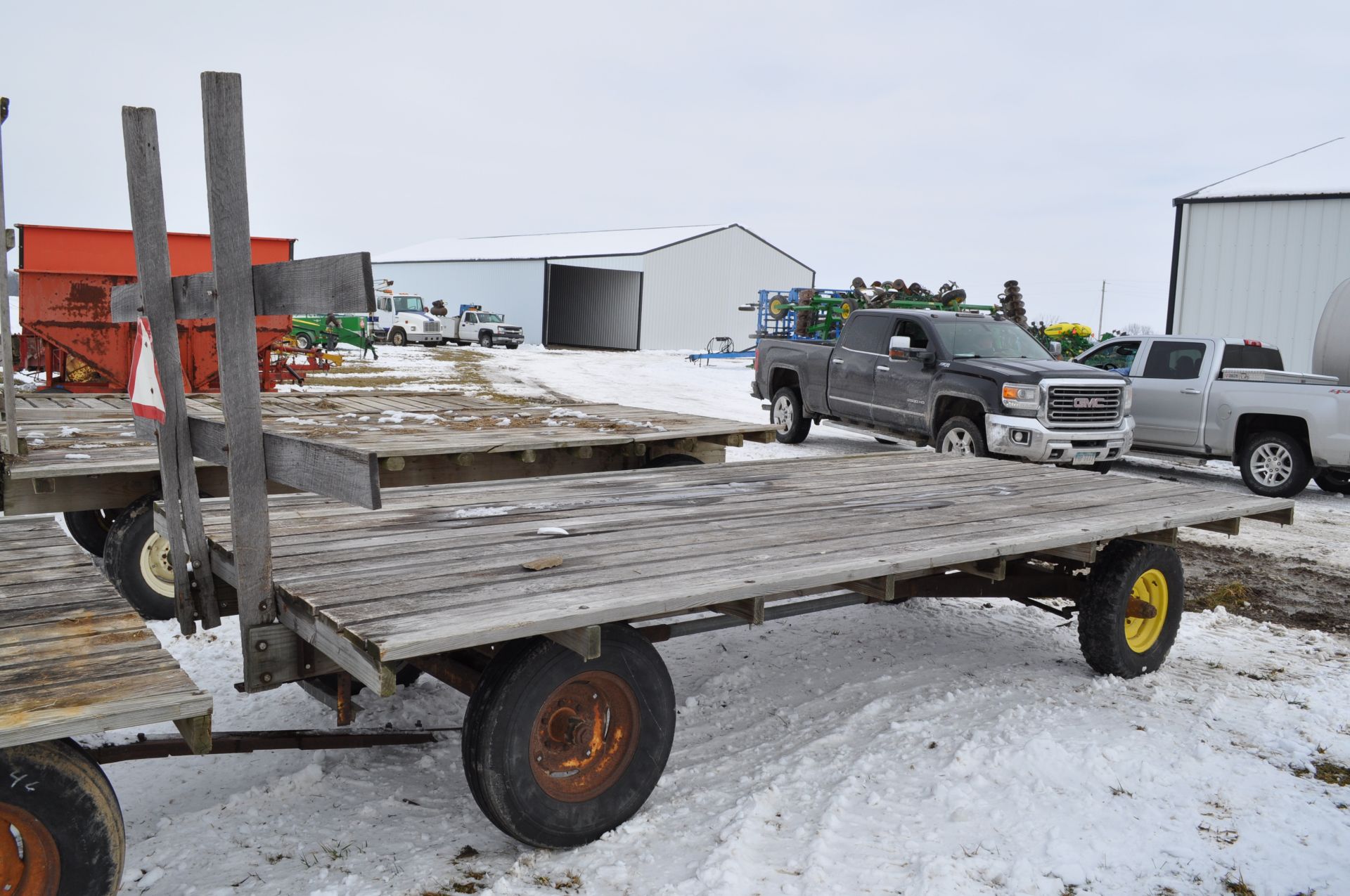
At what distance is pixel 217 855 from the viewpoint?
357cm

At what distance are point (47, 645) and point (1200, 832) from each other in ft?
13.7

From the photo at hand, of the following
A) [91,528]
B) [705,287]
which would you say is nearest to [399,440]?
[91,528]

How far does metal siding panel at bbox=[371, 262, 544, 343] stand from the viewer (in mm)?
46438

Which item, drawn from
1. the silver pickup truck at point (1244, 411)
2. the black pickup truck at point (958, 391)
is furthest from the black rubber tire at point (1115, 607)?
the silver pickup truck at point (1244, 411)

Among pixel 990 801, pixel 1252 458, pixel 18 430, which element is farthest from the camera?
pixel 1252 458

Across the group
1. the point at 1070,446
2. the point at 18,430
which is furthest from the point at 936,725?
the point at 1070,446

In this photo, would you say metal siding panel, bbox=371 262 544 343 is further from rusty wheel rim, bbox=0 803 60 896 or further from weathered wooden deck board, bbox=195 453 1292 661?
rusty wheel rim, bbox=0 803 60 896

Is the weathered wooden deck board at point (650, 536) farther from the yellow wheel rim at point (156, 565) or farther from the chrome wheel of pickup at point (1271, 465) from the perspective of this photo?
the chrome wheel of pickup at point (1271, 465)

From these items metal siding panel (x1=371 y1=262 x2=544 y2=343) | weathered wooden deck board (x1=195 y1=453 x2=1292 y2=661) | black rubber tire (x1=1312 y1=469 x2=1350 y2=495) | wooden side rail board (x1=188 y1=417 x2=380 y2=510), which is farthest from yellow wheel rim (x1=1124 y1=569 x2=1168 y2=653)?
metal siding panel (x1=371 y1=262 x2=544 y2=343)

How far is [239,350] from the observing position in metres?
3.28

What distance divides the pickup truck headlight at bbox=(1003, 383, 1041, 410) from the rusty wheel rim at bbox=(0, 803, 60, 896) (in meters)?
10.6

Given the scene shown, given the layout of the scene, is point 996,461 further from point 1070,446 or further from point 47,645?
point 47,645

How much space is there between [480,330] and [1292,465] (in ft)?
113

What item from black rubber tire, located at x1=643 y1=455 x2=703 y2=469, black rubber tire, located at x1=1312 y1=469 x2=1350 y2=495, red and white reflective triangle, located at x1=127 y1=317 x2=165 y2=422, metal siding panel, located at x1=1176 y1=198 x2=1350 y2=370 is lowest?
black rubber tire, located at x1=1312 y1=469 x2=1350 y2=495
